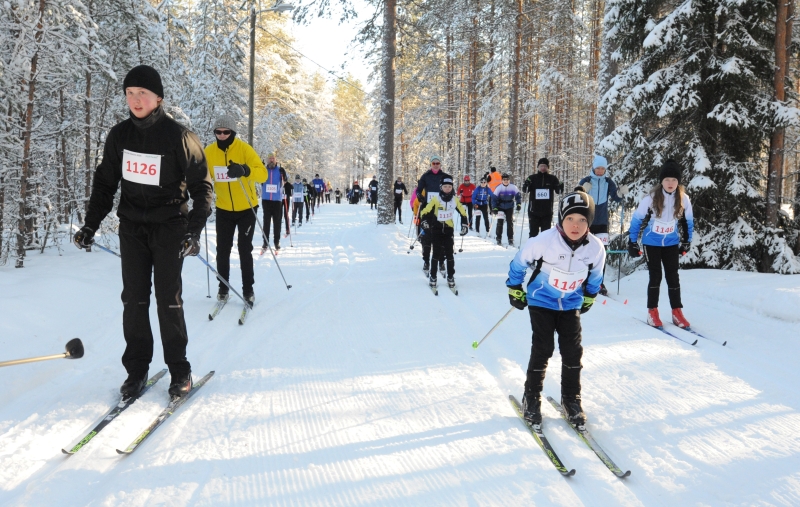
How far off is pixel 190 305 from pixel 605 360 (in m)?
5.02

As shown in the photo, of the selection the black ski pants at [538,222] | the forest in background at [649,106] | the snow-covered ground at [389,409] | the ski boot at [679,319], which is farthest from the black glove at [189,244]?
the black ski pants at [538,222]

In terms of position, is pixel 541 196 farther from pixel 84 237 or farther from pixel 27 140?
pixel 27 140

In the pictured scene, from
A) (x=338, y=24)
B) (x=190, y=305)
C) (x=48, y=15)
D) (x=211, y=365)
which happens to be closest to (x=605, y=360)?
(x=211, y=365)

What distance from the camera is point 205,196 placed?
3.80 meters

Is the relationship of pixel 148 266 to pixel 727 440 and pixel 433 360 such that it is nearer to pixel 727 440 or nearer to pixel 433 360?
pixel 433 360

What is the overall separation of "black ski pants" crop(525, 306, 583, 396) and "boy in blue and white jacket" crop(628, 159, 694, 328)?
10.5 feet

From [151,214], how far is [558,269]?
9.44ft

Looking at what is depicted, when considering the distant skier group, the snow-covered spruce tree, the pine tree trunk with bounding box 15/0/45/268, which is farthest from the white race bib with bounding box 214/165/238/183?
the snow-covered spruce tree

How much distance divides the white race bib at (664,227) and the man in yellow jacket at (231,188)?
487cm

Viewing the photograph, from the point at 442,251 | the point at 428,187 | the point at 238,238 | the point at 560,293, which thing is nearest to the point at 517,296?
the point at 560,293

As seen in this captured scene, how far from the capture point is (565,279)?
3.55 m

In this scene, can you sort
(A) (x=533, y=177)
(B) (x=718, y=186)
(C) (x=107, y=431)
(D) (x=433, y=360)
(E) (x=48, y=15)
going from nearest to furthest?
(C) (x=107, y=431), (D) (x=433, y=360), (E) (x=48, y=15), (B) (x=718, y=186), (A) (x=533, y=177)

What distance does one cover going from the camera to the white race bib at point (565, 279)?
3.55m

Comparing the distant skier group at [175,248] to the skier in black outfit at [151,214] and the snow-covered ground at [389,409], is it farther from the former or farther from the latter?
the snow-covered ground at [389,409]
